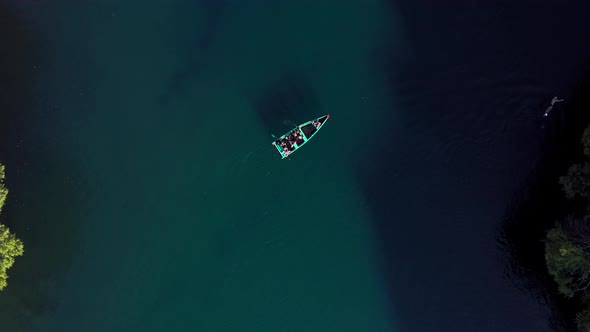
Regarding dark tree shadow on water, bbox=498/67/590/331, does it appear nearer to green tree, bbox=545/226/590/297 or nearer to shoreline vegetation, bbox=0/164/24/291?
green tree, bbox=545/226/590/297

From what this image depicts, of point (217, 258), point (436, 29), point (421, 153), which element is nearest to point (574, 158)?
point (421, 153)

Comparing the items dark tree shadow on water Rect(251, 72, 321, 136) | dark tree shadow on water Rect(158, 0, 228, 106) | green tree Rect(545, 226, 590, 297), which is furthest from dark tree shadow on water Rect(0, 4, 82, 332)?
green tree Rect(545, 226, 590, 297)

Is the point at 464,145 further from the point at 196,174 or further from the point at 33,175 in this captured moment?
the point at 33,175

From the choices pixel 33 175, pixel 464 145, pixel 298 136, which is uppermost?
pixel 33 175

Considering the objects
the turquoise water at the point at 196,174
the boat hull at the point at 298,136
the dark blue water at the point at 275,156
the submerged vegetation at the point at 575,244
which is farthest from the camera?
the turquoise water at the point at 196,174

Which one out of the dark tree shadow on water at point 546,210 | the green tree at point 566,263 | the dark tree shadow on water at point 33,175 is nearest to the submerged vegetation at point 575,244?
the green tree at point 566,263

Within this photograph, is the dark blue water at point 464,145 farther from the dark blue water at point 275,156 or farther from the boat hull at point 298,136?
the boat hull at point 298,136

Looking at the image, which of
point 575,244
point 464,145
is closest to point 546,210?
point 575,244
